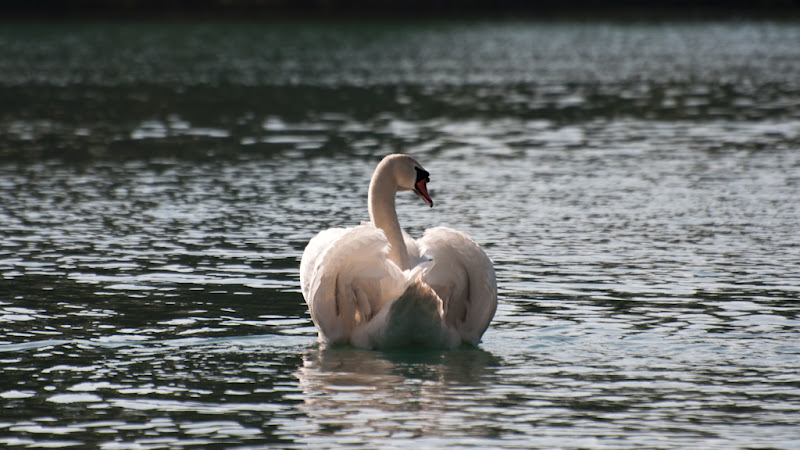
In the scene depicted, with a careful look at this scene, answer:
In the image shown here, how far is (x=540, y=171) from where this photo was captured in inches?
850

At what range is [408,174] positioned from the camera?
35.5 feet

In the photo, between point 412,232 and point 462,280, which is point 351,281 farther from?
point 412,232

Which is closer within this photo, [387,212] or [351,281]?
[351,281]

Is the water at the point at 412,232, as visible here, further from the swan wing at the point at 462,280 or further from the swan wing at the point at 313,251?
the swan wing at the point at 313,251

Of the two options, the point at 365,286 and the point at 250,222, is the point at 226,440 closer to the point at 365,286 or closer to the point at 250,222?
the point at 365,286

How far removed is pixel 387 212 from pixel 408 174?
387 millimetres

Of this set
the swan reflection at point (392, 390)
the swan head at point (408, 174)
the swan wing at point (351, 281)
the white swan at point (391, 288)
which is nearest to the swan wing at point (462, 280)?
the white swan at point (391, 288)

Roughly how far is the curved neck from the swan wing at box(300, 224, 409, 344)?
0.36m

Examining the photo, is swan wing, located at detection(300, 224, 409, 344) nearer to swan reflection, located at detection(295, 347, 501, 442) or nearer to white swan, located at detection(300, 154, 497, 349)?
white swan, located at detection(300, 154, 497, 349)

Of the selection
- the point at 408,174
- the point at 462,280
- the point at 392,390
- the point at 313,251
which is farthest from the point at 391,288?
the point at 408,174

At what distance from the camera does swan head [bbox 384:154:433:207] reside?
425 inches

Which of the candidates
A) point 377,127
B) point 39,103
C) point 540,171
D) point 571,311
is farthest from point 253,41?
point 571,311

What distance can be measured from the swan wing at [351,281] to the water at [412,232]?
0.32 meters

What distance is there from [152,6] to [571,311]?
79274 mm
